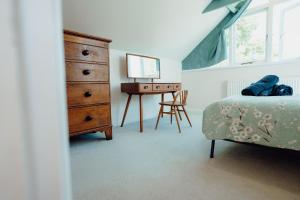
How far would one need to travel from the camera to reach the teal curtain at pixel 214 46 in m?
3.43

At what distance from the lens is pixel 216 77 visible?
12.5 ft

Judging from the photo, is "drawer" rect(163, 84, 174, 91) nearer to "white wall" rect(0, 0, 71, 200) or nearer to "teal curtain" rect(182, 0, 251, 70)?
"teal curtain" rect(182, 0, 251, 70)

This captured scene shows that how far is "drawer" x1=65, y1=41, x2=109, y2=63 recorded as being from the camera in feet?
6.02

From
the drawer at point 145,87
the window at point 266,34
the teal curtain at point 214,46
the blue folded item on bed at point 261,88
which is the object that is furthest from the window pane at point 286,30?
the drawer at point 145,87

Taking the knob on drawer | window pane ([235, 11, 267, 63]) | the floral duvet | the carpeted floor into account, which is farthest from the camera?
window pane ([235, 11, 267, 63])

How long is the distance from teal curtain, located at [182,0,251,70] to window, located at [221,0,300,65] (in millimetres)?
184

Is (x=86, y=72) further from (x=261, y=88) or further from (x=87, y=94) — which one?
(x=261, y=88)

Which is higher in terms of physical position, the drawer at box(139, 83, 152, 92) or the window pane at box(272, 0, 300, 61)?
the window pane at box(272, 0, 300, 61)

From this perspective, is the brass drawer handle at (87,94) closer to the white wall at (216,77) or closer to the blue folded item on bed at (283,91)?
the blue folded item on bed at (283,91)

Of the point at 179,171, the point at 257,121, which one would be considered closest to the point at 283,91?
the point at 257,121

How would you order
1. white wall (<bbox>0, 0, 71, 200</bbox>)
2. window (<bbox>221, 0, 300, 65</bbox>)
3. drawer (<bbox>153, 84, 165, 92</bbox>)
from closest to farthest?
white wall (<bbox>0, 0, 71, 200</bbox>)
drawer (<bbox>153, 84, 165, 92</bbox>)
window (<bbox>221, 0, 300, 65</bbox>)

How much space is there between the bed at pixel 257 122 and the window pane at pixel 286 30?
7.20ft

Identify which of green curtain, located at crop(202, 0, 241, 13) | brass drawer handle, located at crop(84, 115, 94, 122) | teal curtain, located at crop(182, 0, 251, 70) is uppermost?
green curtain, located at crop(202, 0, 241, 13)

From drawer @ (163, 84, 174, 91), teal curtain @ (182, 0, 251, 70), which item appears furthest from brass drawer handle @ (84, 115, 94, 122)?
teal curtain @ (182, 0, 251, 70)
